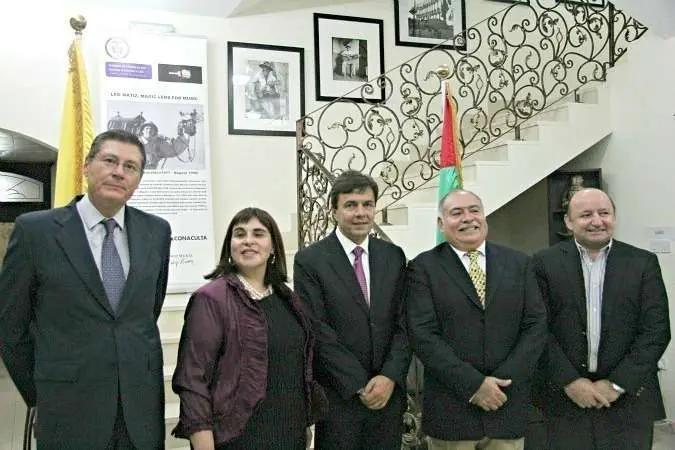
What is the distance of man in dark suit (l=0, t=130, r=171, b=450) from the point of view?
168 cm

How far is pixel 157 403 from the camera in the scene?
1808 millimetres

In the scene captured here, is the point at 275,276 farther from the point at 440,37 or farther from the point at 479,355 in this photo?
the point at 440,37

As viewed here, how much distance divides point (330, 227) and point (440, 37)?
274 cm

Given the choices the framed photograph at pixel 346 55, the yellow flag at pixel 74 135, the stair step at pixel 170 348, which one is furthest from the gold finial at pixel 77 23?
the framed photograph at pixel 346 55

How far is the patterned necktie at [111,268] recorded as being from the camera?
1.76 meters

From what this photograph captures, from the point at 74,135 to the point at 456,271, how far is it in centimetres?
241

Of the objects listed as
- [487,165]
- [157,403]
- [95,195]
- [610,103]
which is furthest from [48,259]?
[610,103]

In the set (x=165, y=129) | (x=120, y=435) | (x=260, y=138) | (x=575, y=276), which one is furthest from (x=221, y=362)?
(x=260, y=138)

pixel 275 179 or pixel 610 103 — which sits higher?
pixel 610 103

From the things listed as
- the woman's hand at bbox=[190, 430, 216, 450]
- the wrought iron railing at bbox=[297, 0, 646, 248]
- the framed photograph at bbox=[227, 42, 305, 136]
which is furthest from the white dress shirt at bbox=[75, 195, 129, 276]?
the framed photograph at bbox=[227, 42, 305, 136]

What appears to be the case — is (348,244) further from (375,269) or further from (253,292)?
(253,292)

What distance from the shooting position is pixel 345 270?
2.15m

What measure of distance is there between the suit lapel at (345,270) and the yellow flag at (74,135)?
1.78 metres

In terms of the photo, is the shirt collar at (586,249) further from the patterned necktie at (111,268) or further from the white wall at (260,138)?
the white wall at (260,138)
